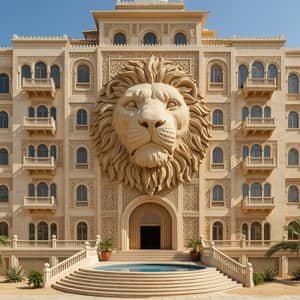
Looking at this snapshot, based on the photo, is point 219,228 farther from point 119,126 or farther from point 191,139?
point 119,126

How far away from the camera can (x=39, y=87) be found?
25.7 metres

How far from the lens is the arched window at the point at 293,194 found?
1050 inches

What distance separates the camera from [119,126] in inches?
982

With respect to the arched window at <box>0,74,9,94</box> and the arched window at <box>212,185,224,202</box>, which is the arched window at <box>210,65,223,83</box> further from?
the arched window at <box>0,74,9,94</box>

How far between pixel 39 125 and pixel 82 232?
6.88 m

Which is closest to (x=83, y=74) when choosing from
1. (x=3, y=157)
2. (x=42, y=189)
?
(x=3, y=157)

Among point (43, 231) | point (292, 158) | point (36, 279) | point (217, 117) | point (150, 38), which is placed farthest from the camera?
point (150, 38)

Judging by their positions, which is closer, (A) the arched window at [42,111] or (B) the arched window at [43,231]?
(B) the arched window at [43,231]

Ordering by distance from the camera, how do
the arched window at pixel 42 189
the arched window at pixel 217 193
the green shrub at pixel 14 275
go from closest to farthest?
the green shrub at pixel 14 275 → the arched window at pixel 42 189 → the arched window at pixel 217 193

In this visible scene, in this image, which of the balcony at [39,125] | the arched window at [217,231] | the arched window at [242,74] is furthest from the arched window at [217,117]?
the balcony at [39,125]

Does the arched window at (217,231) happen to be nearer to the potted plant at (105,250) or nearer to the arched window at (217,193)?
the arched window at (217,193)

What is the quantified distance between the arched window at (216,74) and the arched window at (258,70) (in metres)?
2.04

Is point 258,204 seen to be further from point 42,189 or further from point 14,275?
point 14,275

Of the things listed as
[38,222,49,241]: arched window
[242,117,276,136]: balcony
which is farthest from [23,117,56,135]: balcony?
[242,117,276,136]: balcony
